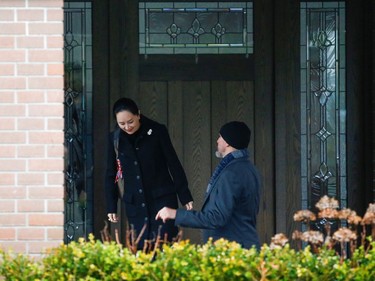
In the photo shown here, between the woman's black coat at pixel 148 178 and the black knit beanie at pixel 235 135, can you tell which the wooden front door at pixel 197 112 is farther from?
the black knit beanie at pixel 235 135

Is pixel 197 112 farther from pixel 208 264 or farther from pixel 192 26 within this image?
pixel 208 264

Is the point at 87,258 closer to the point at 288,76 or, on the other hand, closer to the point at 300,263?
the point at 300,263

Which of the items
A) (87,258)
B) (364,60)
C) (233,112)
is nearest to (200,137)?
(233,112)

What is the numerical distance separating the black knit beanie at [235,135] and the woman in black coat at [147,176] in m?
1.07

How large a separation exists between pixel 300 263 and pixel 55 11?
7.16 ft

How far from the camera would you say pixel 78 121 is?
29.0 ft

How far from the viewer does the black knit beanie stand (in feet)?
21.7

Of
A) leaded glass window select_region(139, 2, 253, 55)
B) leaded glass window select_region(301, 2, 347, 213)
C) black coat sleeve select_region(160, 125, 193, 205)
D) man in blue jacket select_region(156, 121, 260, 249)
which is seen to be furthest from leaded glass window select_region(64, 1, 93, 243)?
man in blue jacket select_region(156, 121, 260, 249)

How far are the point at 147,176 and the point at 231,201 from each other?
4.53ft

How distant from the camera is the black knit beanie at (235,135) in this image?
21.7ft

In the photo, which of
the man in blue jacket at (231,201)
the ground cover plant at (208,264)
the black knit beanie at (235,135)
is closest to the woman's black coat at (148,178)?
the man in blue jacket at (231,201)

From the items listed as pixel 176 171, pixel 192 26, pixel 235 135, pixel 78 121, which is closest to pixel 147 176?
pixel 176 171

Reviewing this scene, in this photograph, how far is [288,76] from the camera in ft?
29.3

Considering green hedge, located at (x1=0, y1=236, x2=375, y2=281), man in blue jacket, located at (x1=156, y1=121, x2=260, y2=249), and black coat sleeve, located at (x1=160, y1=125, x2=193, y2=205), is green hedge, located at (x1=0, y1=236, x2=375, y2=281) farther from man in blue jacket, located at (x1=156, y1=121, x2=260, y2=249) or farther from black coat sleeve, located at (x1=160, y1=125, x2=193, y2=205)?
black coat sleeve, located at (x1=160, y1=125, x2=193, y2=205)
